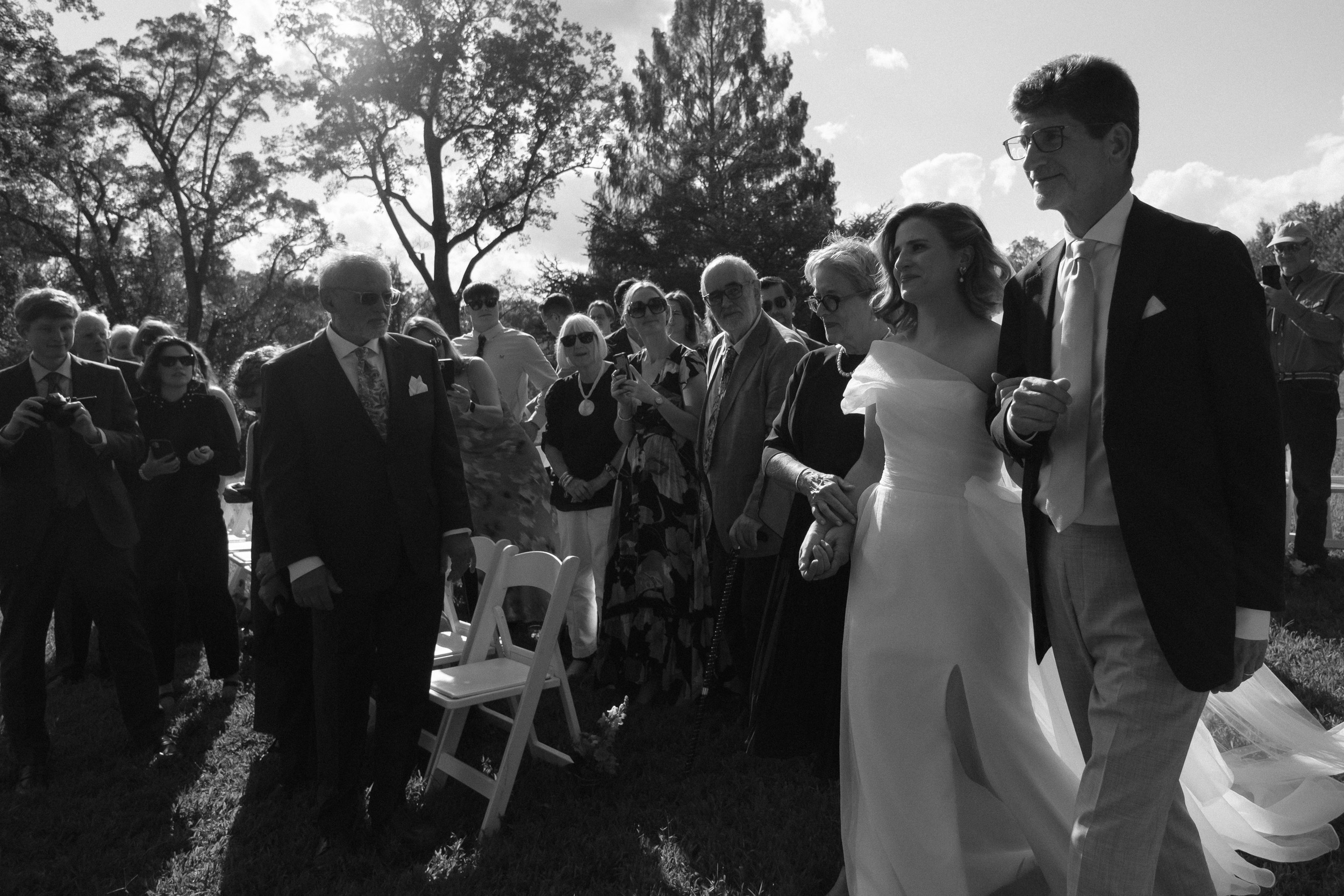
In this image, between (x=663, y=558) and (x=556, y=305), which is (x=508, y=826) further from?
(x=556, y=305)

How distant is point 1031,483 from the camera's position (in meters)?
2.26

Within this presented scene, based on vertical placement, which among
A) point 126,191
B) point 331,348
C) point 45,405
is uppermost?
point 126,191

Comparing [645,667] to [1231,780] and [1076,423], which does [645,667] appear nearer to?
[1231,780]

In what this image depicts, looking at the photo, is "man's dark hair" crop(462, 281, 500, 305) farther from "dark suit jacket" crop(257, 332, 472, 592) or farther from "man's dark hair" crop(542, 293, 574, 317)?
"dark suit jacket" crop(257, 332, 472, 592)

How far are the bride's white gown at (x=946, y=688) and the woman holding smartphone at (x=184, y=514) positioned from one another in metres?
4.35

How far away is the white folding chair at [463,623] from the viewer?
439 centimetres

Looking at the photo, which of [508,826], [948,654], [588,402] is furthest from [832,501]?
[588,402]

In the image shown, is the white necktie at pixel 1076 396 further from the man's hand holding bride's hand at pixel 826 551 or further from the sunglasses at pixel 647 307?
the sunglasses at pixel 647 307

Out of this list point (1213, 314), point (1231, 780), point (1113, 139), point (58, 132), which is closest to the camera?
point (1213, 314)

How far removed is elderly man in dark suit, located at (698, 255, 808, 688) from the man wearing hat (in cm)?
414

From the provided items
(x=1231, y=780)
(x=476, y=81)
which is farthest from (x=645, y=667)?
(x=476, y=81)

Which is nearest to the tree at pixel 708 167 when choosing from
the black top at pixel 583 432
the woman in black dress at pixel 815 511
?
the black top at pixel 583 432

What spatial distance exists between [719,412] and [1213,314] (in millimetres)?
2865

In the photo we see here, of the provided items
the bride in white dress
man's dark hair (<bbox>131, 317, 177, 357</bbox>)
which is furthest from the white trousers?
the bride in white dress
